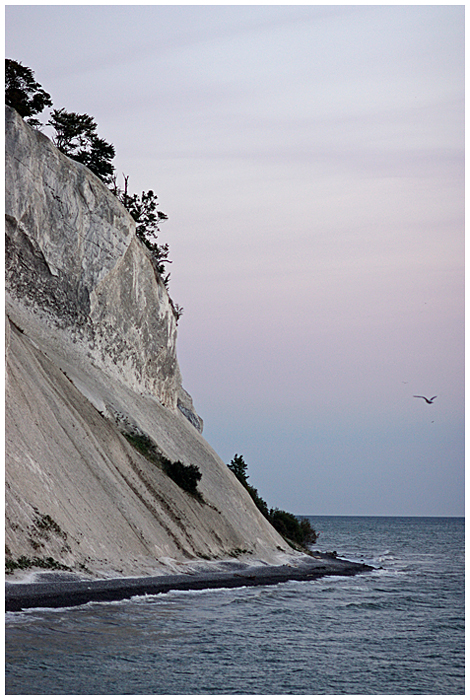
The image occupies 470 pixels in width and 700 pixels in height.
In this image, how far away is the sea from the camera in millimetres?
19750

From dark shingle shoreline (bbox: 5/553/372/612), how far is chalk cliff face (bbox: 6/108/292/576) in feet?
3.92

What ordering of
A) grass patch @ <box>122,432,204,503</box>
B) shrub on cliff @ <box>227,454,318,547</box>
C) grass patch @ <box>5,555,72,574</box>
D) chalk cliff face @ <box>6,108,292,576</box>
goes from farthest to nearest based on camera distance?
shrub on cliff @ <box>227,454,318,547</box> → grass patch @ <box>122,432,204,503</box> → chalk cliff face @ <box>6,108,292,576</box> → grass patch @ <box>5,555,72,574</box>

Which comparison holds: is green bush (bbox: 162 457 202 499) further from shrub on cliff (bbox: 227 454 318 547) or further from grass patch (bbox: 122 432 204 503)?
shrub on cliff (bbox: 227 454 318 547)

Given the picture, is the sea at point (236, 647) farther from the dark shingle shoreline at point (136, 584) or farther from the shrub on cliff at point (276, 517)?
the shrub on cliff at point (276, 517)

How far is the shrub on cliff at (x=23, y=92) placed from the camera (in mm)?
44719

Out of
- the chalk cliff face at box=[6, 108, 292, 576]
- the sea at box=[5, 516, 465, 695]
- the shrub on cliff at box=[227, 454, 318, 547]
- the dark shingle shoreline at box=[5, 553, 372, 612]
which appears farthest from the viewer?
the shrub on cliff at box=[227, 454, 318, 547]

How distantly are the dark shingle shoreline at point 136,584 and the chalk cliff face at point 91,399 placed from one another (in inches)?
47.1

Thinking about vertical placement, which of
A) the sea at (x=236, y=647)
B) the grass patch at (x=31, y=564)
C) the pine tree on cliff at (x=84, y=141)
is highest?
the pine tree on cliff at (x=84, y=141)

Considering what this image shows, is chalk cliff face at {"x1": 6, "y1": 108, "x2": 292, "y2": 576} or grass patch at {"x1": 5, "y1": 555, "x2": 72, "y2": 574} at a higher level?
chalk cliff face at {"x1": 6, "y1": 108, "x2": 292, "y2": 576}

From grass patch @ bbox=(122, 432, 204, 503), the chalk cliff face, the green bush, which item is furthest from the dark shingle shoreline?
grass patch @ bbox=(122, 432, 204, 503)

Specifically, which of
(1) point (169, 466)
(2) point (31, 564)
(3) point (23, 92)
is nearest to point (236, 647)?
(2) point (31, 564)

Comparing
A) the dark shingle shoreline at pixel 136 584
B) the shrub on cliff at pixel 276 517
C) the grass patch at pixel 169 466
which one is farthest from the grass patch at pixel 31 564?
the shrub on cliff at pixel 276 517

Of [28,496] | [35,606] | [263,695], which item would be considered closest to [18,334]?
[28,496]

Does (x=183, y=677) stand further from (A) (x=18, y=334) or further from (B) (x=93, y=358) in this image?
(B) (x=93, y=358)
